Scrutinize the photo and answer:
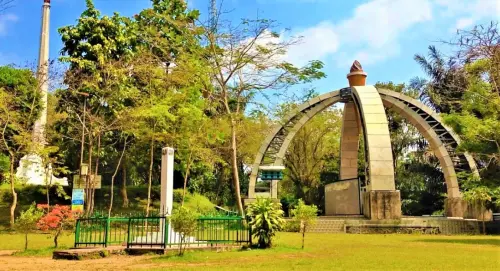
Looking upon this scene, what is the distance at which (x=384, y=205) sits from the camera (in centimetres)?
2267

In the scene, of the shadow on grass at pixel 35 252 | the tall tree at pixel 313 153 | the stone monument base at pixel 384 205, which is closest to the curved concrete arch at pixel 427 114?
the stone monument base at pixel 384 205

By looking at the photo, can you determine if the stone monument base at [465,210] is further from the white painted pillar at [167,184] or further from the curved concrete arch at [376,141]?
the white painted pillar at [167,184]

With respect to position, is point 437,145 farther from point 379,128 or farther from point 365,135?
point 365,135

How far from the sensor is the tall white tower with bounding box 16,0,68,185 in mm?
25094

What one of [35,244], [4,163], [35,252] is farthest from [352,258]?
[4,163]

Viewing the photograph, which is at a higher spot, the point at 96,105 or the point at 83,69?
the point at 83,69

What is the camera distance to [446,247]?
14.7m

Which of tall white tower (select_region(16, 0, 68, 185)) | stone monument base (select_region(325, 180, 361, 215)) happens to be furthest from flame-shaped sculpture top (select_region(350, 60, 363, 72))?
tall white tower (select_region(16, 0, 68, 185))

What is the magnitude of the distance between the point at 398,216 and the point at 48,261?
1587 centimetres

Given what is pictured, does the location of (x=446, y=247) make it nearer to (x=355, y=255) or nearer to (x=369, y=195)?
(x=355, y=255)

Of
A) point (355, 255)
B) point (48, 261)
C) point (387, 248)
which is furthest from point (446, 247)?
point (48, 261)

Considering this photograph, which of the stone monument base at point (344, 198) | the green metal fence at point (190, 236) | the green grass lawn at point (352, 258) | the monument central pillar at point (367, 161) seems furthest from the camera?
the stone monument base at point (344, 198)

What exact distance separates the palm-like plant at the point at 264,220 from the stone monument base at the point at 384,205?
9.84 meters

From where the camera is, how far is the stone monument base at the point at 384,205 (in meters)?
22.5
